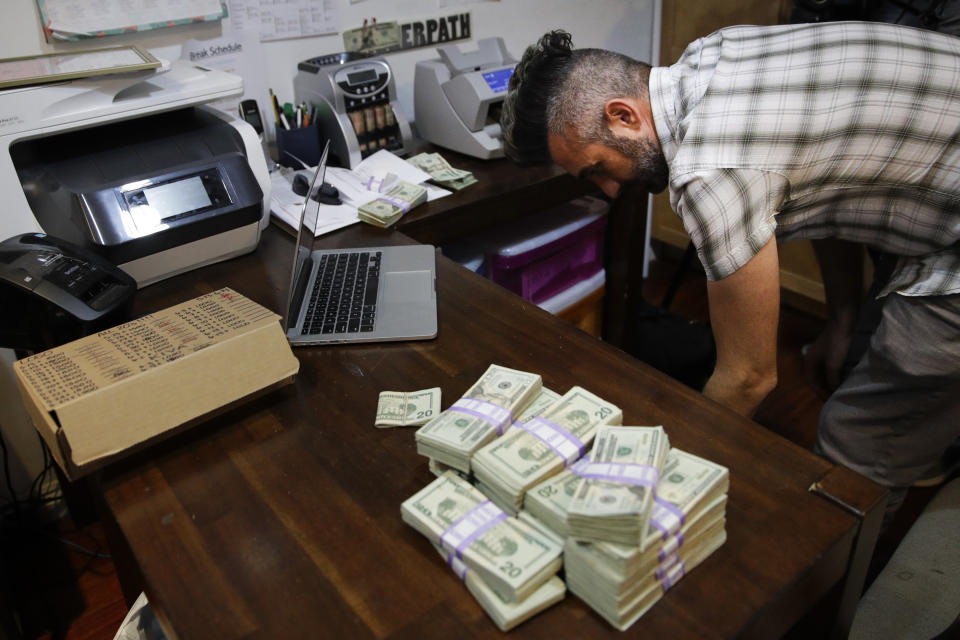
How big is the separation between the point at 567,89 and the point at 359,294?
20.5 inches

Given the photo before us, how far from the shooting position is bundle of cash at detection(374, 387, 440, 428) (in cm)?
97

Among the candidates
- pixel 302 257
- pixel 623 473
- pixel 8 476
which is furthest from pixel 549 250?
pixel 8 476

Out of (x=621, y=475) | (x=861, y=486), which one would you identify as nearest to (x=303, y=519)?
(x=621, y=475)

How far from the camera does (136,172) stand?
132 cm

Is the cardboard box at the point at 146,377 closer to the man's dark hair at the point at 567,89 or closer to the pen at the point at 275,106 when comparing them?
the man's dark hair at the point at 567,89

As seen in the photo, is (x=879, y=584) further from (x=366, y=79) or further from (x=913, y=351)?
(x=366, y=79)

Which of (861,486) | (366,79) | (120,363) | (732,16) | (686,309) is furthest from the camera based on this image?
(686,309)

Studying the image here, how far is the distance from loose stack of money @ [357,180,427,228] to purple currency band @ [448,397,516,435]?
2.41ft

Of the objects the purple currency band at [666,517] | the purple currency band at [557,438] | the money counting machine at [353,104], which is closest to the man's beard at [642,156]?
the purple currency band at [557,438]

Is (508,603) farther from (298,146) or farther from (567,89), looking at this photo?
→ (298,146)

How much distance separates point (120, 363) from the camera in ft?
3.08

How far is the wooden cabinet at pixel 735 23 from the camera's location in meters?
2.37

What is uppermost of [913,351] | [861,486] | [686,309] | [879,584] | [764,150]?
[764,150]

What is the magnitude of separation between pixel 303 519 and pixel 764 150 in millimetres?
852
